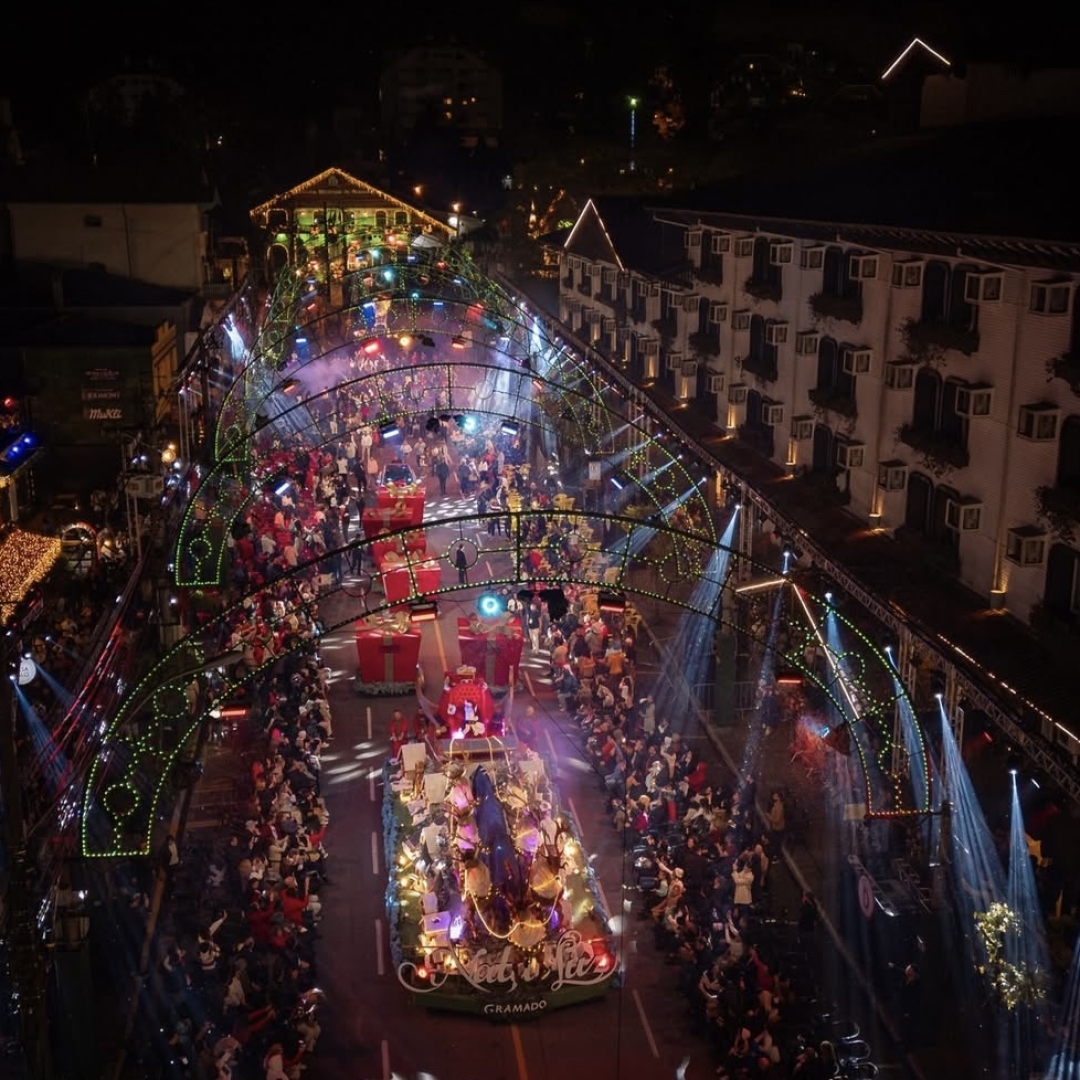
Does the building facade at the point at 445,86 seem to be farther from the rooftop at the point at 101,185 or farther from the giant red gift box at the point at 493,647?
the giant red gift box at the point at 493,647

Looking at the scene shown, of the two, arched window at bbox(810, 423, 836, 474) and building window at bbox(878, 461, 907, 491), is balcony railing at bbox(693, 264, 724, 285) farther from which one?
building window at bbox(878, 461, 907, 491)

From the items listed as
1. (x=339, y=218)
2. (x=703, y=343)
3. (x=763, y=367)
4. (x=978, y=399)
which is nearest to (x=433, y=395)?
(x=703, y=343)

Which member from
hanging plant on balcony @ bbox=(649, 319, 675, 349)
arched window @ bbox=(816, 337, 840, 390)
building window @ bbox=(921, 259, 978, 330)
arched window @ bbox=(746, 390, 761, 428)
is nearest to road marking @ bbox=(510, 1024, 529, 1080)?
building window @ bbox=(921, 259, 978, 330)

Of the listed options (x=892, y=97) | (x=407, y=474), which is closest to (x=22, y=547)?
(x=407, y=474)

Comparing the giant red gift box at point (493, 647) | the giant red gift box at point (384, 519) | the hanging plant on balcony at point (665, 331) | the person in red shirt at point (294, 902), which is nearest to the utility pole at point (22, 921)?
the person in red shirt at point (294, 902)

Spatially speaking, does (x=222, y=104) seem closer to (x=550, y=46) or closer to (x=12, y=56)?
(x=12, y=56)
